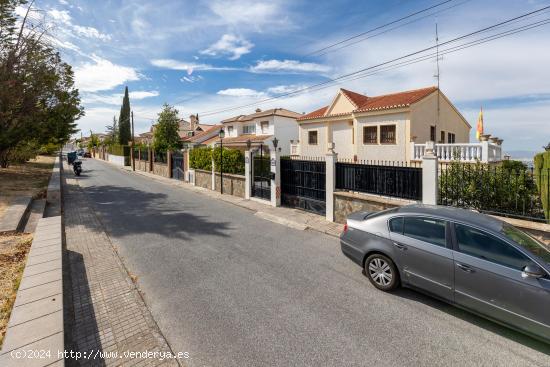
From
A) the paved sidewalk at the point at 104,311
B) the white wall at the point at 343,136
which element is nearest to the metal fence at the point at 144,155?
the white wall at the point at 343,136

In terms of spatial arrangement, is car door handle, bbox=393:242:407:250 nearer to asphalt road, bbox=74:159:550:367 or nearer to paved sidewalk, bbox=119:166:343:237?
asphalt road, bbox=74:159:550:367

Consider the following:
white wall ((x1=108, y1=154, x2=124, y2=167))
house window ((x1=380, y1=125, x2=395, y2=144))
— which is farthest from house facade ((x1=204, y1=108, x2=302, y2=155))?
white wall ((x1=108, y1=154, x2=124, y2=167))

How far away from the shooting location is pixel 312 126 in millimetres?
23062

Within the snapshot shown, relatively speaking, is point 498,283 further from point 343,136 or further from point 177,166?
point 177,166

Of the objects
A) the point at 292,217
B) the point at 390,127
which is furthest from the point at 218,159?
the point at 390,127

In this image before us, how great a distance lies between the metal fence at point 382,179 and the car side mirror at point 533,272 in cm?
432

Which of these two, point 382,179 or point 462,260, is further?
point 382,179

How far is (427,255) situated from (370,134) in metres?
15.7

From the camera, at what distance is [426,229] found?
4.41m

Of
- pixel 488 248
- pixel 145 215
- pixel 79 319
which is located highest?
pixel 488 248

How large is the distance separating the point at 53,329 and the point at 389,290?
4796mm

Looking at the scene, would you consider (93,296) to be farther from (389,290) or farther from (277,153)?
(277,153)

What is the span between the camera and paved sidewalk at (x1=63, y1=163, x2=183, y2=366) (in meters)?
3.42

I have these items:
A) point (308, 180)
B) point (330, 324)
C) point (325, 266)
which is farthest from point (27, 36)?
point (330, 324)
